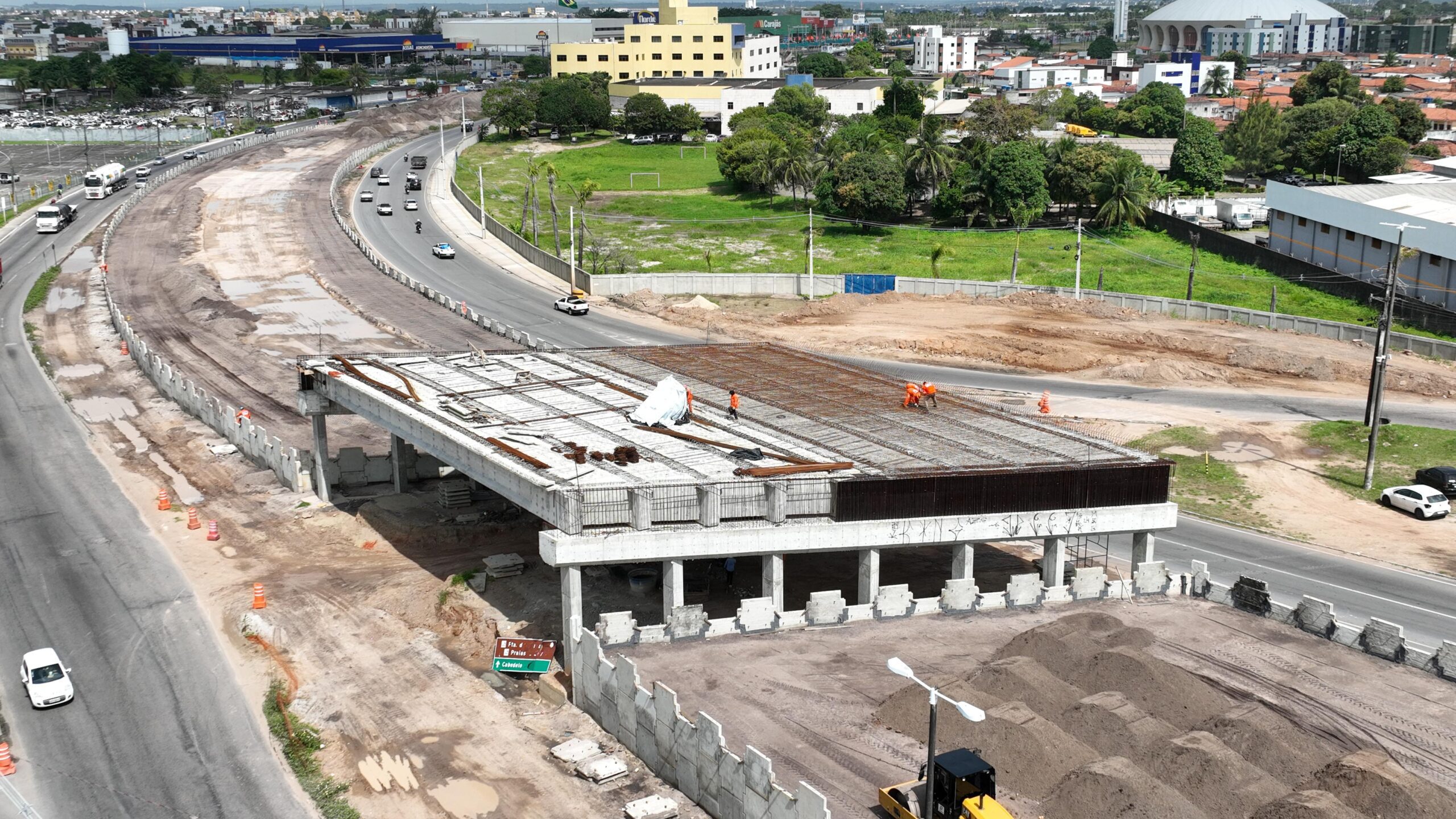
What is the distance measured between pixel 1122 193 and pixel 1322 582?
8032 centimetres

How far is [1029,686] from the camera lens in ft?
118

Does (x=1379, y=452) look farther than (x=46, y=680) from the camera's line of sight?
Yes

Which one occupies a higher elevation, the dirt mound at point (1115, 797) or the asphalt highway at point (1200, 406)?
the dirt mound at point (1115, 797)

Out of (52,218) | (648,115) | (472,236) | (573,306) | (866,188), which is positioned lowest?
(573,306)

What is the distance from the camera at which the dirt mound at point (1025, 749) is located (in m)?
32.5

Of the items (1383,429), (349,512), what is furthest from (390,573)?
(1383,429)

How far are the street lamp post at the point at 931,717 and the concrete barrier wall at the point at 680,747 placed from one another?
2.32 meters

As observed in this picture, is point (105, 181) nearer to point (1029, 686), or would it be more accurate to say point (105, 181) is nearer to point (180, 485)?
point (180, 485)

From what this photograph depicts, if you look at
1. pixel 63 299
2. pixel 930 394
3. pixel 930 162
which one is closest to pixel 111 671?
pixel 930 394

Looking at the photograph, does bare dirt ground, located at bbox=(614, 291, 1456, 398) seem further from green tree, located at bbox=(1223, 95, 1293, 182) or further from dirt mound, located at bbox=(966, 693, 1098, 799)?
green tree, located at bbox=(1223, 95, 1293, 182)

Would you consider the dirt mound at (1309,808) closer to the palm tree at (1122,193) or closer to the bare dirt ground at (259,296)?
the bare dirt ground at (259,296)

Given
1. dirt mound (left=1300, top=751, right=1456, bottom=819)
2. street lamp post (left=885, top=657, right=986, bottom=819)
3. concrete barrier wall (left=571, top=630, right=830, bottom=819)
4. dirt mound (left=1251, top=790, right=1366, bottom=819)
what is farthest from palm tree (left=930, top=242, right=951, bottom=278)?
street lamp post (left=885, top=657, right=986, bottom=819)

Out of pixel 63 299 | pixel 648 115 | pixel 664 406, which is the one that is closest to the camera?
pixel 664 406

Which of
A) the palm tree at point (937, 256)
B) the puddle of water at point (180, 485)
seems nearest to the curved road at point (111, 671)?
the puddle of water at point (180, 485)
